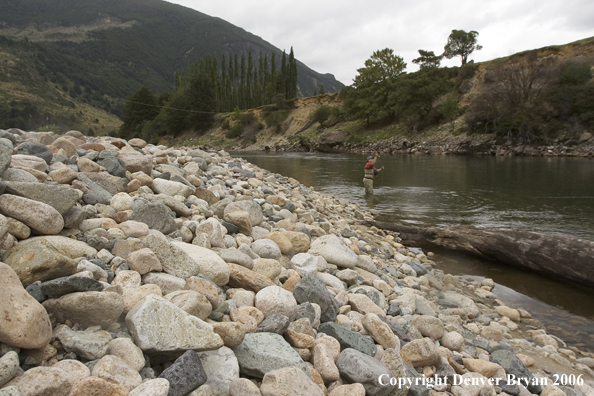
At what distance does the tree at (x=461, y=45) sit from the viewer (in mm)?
50688

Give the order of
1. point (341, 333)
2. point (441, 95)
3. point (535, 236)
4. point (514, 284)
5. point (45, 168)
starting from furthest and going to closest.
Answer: point (441, 95) < point (535, 236) < point (514, 284) < point (45, 168) < point (341, 333)

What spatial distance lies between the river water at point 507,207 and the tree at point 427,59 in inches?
1170

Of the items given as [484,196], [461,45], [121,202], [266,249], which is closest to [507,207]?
[484,196]

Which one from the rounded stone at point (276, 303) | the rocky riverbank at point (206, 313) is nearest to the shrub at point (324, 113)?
the rocky riverbank at point (206, 313)

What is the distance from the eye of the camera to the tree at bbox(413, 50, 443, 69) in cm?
4872

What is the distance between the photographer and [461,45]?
169 ft

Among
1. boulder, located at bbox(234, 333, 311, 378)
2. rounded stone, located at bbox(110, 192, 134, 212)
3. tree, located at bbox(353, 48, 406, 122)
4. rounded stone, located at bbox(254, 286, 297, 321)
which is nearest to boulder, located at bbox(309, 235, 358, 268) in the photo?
rounded stone, located at bbox(254, 286, 297, 321)

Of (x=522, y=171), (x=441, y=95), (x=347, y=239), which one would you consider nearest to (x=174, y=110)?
(x=441, y=95)

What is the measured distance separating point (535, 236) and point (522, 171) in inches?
637

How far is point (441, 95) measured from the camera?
46.6 meters

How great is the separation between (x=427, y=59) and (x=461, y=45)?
20.4 ft

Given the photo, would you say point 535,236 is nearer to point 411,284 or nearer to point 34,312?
point 411,284

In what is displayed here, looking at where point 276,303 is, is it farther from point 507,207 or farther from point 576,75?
point 576,75

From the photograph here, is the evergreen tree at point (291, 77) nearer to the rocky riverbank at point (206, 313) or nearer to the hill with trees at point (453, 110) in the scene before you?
the hill with trees at point (453, 110)
